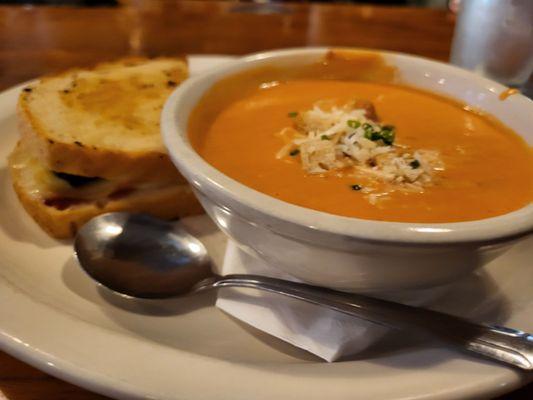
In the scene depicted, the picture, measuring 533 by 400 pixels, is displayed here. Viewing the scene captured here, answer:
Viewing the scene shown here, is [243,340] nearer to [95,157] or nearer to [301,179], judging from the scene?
[301,179]

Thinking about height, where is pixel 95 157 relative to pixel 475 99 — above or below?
below

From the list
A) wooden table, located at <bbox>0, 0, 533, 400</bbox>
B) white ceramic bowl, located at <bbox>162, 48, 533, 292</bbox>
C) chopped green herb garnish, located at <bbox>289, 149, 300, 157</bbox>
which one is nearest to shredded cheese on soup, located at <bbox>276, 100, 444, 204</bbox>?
chopped green herb garnish, located at <bbox>289, 149, 300, 157</bbox>

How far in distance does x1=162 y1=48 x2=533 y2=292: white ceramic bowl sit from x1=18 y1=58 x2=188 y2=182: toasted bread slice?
0.27m

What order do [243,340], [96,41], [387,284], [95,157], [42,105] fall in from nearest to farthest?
[387,284], [243,340], [95,157], [42,105], [96,41]

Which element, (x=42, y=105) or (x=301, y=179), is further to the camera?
(x=42, y=105)

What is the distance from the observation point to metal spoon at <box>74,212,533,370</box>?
734 mm

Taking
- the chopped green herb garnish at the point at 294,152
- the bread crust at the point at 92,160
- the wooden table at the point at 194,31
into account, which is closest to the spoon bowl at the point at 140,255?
the bread crust at the point at 92,160

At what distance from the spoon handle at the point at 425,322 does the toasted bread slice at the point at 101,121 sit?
441 mm

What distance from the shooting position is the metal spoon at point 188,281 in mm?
734

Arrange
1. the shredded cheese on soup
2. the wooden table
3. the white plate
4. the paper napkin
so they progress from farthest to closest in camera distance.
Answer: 1. the wooden table
2. the shredded cheese on soup
3. the paper napkin
4. the white plate

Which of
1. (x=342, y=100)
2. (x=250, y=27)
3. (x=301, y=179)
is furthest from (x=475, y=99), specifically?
(x=250, y=27)

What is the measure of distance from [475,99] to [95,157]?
85 cm

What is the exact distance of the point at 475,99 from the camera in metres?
1.20

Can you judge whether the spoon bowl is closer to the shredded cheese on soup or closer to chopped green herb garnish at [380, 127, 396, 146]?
the shredded cheese on soup
